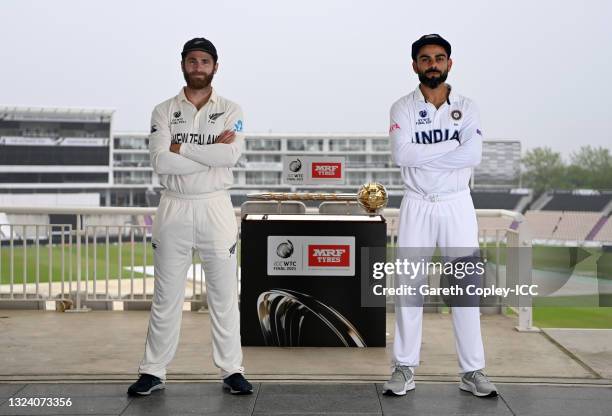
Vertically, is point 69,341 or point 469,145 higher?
point 469,145

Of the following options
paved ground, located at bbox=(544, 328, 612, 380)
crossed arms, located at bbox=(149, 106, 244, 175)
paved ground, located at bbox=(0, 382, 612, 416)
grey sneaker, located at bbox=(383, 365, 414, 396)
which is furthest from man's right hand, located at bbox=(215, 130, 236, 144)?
paved ground, located at bbox=(544, 328, 612, 380)

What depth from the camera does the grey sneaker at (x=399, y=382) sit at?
3223 mm

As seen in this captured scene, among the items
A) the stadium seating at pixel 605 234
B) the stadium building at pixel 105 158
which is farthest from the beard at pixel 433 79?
the stadium seating at pixel 605 234

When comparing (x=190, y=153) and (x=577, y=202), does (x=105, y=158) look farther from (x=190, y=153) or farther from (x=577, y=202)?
(x=190, y=153)

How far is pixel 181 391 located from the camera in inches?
130


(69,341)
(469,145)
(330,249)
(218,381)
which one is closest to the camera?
(469,145)

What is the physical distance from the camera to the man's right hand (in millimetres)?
3164

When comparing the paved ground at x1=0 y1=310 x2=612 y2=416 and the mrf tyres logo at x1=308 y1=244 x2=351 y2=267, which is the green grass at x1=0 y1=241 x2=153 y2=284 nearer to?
the paved ground at x1=0 y1=310 x2=612 y2=416

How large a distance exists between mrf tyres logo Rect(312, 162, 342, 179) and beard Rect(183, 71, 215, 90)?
1.41m

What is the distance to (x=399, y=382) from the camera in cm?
323

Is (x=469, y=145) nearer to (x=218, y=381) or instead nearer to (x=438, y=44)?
(x=438, y=44)

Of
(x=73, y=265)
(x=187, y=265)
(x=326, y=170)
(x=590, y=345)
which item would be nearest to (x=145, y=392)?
(x=187, y=265)

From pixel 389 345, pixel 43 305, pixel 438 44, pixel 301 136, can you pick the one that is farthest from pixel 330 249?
pixel 301 136

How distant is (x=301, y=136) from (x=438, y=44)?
62.4 metres
